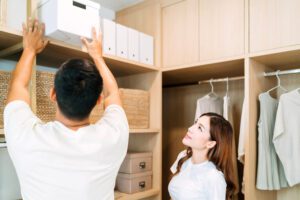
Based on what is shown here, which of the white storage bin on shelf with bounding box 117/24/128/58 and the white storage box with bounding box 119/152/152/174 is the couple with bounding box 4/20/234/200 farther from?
the white storage box with bounding box 119/152/152/174

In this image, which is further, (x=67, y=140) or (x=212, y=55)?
(x=212, y=55)

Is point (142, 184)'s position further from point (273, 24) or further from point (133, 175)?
point (273, 24)

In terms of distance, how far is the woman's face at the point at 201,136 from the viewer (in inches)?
72.1

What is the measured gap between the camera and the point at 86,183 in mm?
1035

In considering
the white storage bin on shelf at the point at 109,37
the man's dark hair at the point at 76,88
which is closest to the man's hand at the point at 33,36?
the man's dark hair at the point at 76,88

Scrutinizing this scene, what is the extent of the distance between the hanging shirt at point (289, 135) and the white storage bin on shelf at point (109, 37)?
4.06ft

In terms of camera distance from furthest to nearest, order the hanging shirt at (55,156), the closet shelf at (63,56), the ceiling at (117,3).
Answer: the ceiling at (117,3)
the closet shelf at (63,56)
the hanging shirt at (55,156)

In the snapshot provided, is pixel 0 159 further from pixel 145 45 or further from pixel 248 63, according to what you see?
pixel 248 63

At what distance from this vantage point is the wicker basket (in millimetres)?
1625

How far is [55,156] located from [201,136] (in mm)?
1075

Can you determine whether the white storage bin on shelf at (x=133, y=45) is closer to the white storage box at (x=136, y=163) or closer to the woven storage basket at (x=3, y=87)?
the white storage box at (x=136, y=163)

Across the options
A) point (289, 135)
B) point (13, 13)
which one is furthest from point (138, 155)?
point (13, 13)

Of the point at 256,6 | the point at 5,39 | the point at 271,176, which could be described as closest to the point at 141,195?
the point at 271,176

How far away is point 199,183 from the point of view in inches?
68.2
